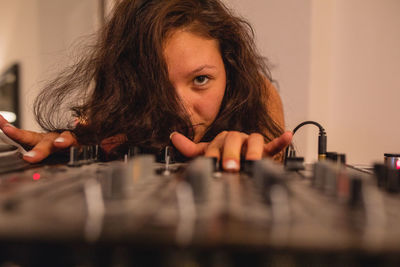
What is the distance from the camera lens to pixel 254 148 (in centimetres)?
45

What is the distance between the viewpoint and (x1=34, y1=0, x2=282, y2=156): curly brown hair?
773mm

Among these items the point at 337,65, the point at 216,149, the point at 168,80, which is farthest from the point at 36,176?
the point at 337,65

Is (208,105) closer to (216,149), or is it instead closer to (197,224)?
(216,149)

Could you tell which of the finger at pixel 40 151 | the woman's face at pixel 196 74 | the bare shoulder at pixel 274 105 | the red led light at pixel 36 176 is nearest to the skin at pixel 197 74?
the woman's face at pixel 196 74

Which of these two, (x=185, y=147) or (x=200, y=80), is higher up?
(x=200, y=80)

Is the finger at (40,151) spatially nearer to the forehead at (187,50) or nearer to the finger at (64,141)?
the finger at (64,141)

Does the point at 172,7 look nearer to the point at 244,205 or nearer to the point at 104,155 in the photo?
the point at 104,155

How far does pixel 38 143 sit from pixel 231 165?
16.3 inches

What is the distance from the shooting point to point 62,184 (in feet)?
0.96

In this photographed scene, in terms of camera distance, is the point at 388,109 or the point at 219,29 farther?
the point at 388,109

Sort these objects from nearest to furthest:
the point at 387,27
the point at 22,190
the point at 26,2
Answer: the point at 22,190
the point at 387,27
the point at 26,2

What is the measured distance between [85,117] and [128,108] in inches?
6.6

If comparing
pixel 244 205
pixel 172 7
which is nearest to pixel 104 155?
pixel 244 205

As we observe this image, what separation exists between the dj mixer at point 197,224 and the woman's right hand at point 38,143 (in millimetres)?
226
